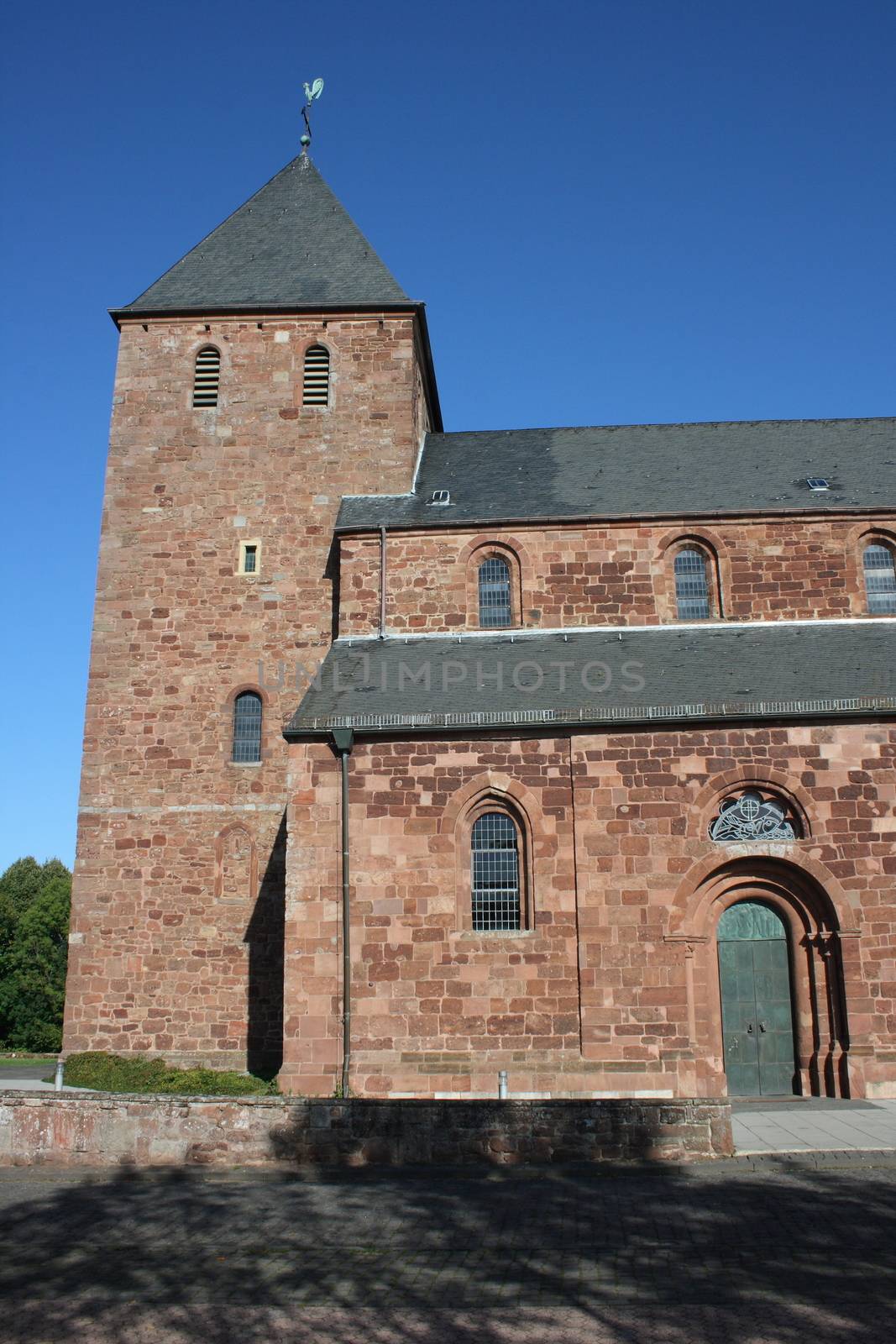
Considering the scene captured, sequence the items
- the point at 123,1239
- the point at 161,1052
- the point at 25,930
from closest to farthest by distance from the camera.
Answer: the point at 123,1239 < the point at 161,1052 < the point at 25,930

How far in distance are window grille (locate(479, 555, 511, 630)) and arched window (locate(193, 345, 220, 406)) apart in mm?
6550

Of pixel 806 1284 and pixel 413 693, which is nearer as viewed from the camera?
pixel 806 1284

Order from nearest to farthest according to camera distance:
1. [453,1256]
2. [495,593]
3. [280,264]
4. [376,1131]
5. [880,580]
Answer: [453,1256] < [376,1131] < [880,580] < [495,593] < [280,264]

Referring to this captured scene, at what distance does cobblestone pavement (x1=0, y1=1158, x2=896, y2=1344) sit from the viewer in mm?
6473

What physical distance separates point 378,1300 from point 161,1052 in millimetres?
12891

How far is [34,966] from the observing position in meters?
51.8

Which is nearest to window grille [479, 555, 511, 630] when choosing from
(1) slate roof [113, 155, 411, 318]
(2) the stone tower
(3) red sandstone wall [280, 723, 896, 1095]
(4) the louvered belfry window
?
(2) the stone tower

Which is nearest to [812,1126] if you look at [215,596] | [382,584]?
[382,584]

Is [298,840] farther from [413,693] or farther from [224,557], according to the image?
[224,557]

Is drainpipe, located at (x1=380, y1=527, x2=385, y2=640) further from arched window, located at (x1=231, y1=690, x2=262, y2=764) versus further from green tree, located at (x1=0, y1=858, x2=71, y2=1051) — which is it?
green tree, located at (x1=0, y1=858, x2=71, y2=1051)

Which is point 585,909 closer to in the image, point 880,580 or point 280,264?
point 880,580

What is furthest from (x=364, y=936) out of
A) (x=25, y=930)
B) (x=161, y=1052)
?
(x=25, y=930)

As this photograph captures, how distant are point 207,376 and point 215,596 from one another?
4.59 metres

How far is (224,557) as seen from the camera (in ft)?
69.4
